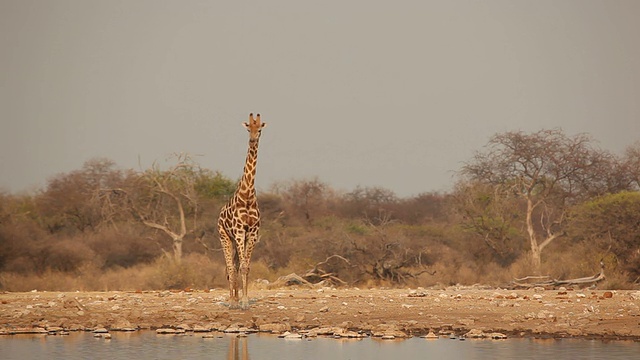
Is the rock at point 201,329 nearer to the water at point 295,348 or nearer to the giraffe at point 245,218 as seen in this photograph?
the water at point 295,348

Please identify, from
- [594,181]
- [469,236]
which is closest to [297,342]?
[469,236]

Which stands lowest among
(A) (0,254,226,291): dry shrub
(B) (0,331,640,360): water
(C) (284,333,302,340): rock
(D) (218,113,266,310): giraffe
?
(B) (0,331,640,360): water

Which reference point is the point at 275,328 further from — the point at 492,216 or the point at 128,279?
the point at 492,216

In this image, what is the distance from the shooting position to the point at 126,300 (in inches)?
818

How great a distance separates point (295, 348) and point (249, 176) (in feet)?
17.2

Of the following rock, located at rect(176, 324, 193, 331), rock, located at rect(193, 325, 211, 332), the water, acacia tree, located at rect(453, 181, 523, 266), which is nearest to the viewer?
the water

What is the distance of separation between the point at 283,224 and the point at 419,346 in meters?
26.3

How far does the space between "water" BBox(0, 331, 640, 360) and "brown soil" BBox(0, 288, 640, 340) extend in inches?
31.0

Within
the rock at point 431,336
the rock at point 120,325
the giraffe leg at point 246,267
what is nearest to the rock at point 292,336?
the rock at point 431,336

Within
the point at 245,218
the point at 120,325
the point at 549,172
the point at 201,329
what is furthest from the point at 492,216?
the point at 120,325

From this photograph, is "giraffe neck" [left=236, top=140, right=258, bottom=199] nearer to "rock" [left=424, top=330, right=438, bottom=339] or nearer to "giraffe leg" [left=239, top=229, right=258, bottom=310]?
"giraffe leg" [left=239, top=229, right=258, bottom=310]

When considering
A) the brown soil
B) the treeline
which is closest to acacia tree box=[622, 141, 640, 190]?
the treeline

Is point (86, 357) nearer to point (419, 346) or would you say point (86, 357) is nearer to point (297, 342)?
point (297, 342)

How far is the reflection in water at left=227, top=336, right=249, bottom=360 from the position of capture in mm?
13961
